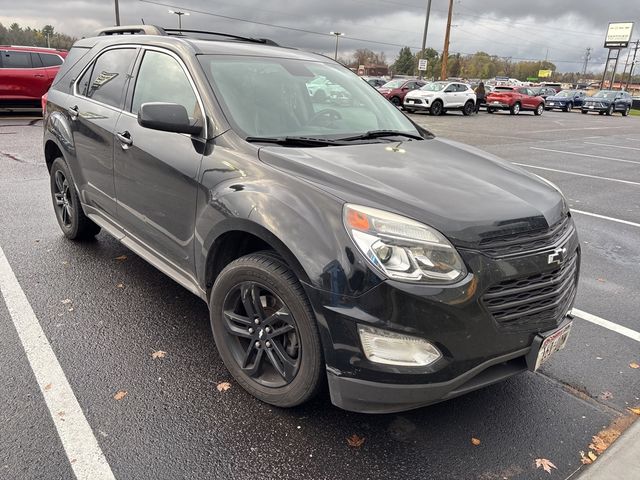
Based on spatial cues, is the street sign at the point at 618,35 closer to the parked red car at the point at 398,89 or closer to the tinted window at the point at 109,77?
the parked red car at the point at 398,89

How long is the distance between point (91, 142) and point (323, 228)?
8.71 ft

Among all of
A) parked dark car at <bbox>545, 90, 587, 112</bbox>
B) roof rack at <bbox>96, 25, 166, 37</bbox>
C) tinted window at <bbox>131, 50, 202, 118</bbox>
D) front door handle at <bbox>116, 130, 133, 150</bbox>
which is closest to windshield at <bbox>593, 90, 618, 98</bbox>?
parked dark car at <bbox>545, 90, 587, 112</bbox>

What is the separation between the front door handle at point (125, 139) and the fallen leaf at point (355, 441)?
2.37m

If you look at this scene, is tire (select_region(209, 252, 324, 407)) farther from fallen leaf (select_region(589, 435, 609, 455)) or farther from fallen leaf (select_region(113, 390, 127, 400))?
fallen leaf (select_region(589, 435, 609, 455))

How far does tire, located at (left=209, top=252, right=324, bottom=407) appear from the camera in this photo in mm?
2428

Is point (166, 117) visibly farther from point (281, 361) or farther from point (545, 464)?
point (545, 464)

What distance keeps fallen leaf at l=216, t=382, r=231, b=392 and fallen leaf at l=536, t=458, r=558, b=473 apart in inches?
64.8

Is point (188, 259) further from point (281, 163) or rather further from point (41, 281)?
point (41, 281)

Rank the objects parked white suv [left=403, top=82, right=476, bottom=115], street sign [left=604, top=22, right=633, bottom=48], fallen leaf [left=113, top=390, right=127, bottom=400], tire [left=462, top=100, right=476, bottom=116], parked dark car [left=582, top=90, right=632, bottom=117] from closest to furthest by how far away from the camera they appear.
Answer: fallen leaf [left=113, top=390, right=127, bottom=400] → parked white suv [left=403, top=82, right=476, bottom=115] → tire [left=462, top=100, right=476, bottom=116] → parked dark car [left=582, top=90, right=632, bottom=117] → street sign [left=604, top=22, right=633, bottom=48]

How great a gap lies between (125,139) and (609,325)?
3.79 meters

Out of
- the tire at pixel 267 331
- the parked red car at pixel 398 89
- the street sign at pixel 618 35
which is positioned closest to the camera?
the tire at pixel 267 331

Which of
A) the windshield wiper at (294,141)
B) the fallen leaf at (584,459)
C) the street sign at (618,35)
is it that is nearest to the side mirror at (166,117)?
the windshield wiper at (294,141)

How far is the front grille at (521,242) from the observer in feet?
7.64

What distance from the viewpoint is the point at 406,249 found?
2232mm
